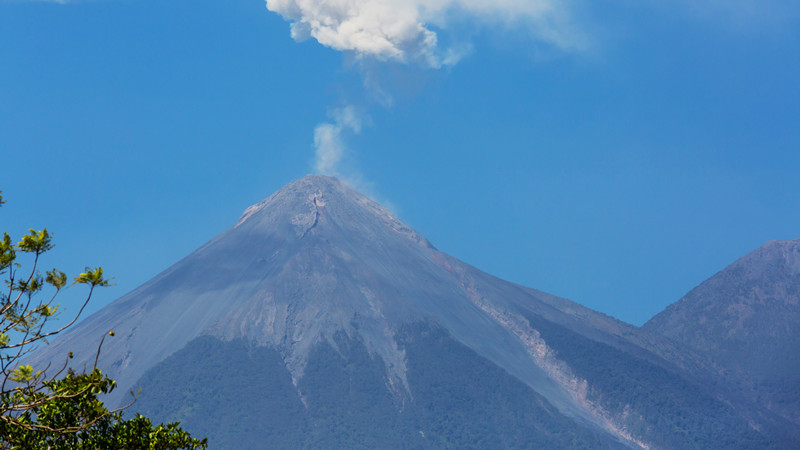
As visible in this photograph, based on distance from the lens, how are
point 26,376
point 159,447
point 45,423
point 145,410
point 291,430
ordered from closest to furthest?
point 26,376 < point 45,423 < point 159,447 < point 291,430 < point 145,410

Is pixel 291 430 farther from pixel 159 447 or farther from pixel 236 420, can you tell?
pixel 159 447

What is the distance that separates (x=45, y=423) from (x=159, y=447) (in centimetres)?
251

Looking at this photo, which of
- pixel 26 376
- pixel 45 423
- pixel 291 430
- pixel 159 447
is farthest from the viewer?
pixel 291 430

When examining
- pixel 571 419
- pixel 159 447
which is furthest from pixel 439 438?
pixel 159 447

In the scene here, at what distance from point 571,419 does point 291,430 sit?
58.6 meters

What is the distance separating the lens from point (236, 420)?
189500mm

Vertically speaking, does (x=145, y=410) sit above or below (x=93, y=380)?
above

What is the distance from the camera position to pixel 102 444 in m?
19.1

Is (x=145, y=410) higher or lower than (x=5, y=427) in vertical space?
higher

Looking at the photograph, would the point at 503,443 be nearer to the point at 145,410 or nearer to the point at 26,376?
the point at 145,410

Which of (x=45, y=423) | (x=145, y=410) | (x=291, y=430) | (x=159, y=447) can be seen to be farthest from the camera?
(x=145, y=410)

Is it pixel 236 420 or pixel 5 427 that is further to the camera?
pixel 236 420

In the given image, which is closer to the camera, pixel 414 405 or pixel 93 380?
pixel 93 380

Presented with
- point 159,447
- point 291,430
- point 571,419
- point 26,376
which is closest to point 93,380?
point 26,376
